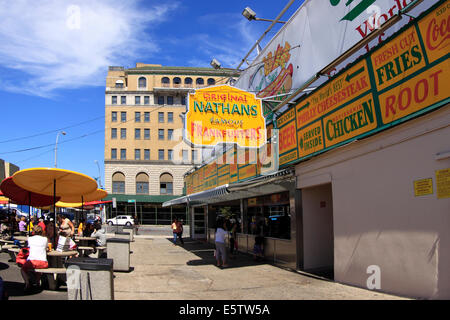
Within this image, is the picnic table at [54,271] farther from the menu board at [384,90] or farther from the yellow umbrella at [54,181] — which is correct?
the menu board at [384,90]

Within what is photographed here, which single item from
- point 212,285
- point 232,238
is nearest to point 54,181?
point 212,285

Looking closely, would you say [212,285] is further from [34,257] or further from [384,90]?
[384,90]

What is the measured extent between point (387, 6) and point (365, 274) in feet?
19.4

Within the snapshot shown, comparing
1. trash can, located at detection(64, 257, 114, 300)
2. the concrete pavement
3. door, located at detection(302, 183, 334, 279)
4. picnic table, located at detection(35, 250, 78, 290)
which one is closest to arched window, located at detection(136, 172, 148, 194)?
the concrete pavement

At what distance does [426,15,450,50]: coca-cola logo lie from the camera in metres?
6.20

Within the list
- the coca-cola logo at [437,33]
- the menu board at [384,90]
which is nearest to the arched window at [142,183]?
the menu board at [384,90]

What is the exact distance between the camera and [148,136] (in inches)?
2393

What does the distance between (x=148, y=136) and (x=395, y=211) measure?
55.7 metres

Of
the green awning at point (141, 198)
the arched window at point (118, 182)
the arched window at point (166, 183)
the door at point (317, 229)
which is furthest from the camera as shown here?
the arched window at point (166, 183)

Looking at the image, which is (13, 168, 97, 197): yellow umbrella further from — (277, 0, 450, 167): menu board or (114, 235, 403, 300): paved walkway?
(277, 0, 450, 167): menu board

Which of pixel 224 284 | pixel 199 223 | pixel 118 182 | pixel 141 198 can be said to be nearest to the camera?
pixel 224 284

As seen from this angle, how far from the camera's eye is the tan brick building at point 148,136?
5797cm
